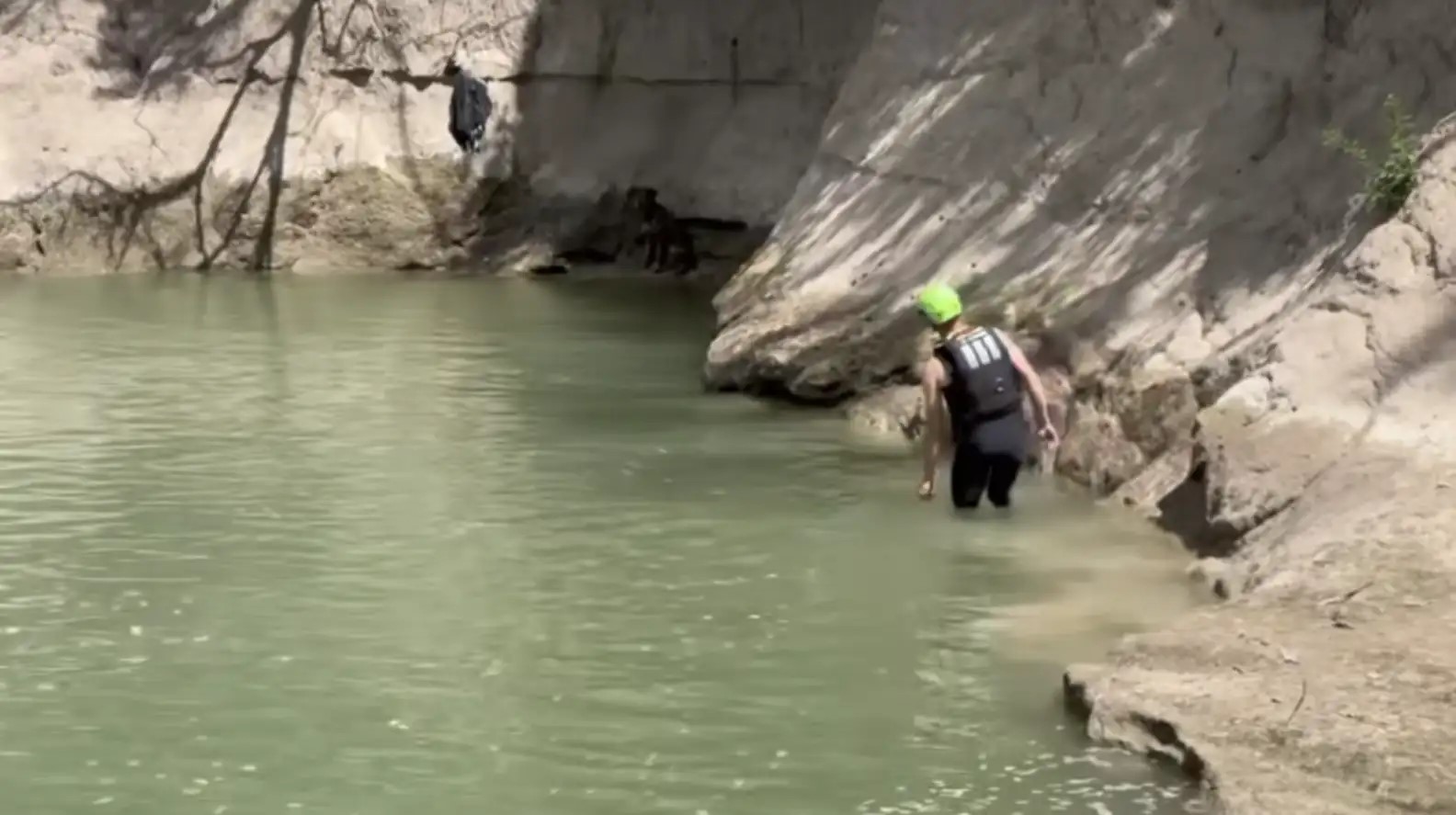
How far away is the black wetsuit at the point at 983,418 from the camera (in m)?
10.1

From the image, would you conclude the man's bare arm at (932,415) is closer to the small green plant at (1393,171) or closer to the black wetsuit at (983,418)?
the black wetsuit at (983,418)

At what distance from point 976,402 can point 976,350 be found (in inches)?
9.6

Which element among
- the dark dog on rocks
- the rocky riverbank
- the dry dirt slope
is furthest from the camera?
the dark dog on rocks

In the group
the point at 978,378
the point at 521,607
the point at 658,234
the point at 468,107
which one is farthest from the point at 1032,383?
the point at 468,107

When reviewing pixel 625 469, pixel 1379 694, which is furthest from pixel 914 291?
pixel 1379 694

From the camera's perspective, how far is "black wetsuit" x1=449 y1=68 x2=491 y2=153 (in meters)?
22.8

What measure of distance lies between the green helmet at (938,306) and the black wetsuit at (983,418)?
109 millimetres

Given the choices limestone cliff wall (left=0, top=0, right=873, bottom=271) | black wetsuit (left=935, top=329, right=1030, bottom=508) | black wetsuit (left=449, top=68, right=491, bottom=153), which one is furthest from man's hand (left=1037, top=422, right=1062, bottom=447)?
black wetsuit (left=449, top=68, right=491, bottom=153)

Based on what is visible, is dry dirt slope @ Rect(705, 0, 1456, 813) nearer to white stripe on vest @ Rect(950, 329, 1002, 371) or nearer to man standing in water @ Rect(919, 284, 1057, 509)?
man standing in water @ Rect(919, 284, 1057, 509)

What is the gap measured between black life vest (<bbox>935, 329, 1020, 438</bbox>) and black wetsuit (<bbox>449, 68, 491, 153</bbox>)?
13.3m

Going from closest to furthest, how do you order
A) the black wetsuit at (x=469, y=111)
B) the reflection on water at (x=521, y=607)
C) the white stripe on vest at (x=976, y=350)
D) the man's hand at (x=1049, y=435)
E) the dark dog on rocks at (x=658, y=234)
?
the reflection on water at (x=521, y=607) < the man's hand at (x=1049, y=435) < the white stripe on vest at (x=976, y=350) < the dark dog on rocks at (x=658, y=234) < the black wetsuit at (x=469, y=111)

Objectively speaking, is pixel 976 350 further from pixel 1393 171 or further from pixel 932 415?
pixel 1393 171

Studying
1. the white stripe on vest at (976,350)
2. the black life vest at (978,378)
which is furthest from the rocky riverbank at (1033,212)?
the white stripe on vest at (976,350)

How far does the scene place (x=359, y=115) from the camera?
75.9ft
